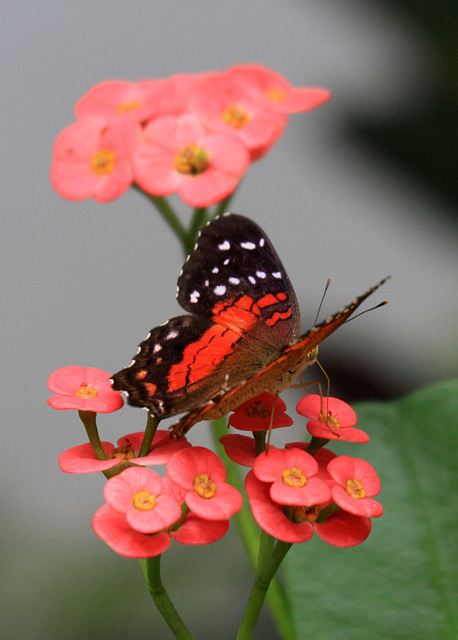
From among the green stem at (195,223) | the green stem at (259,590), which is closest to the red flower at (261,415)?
the green stem at (259,590)

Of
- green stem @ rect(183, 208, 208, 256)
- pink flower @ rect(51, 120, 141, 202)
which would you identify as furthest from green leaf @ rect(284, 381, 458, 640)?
pink flower @ rect(51, 120, 141, 202)

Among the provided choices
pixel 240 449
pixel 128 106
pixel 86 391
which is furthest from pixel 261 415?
pixel 128 106

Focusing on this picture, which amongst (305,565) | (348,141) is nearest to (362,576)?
(305,565)

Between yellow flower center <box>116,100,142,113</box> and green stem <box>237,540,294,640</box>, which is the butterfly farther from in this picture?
yellow flower center <box>116,100,142,113</box>

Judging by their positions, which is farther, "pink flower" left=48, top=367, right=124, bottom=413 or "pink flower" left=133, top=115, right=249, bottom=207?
"pink flower" left=133, top=115, right=249, bottom=207

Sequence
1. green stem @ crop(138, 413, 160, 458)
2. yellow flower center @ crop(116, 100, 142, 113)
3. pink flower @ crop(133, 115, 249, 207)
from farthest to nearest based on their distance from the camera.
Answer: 1. yellow flower center @ crop(116, 100, 142, 113)
2. pink flower @ crop(133, 115, 249, 207)
3. green stem @ crop(138, 413, 160, 458)

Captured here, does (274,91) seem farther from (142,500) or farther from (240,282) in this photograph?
(142,500)

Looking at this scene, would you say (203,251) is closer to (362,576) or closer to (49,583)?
(362,576)

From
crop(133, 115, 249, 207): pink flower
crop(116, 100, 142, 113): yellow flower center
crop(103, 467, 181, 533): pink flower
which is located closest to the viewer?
crop(103, 467, 181, 533): pink flower
